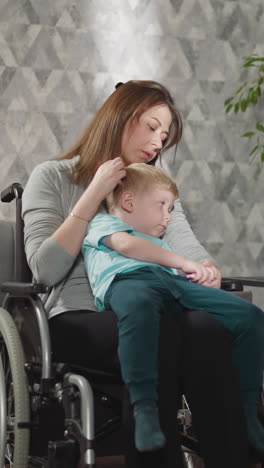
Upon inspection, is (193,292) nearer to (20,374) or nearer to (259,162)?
(20,374)

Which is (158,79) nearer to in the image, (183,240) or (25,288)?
(183,240)

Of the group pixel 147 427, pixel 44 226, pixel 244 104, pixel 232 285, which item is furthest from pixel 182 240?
pixel 244 104

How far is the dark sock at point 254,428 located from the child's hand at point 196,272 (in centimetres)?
31

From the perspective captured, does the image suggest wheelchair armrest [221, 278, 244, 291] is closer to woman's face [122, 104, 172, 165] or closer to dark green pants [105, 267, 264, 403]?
dark green pants [105, 267, 264, 403]

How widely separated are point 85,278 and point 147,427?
20.5 inches

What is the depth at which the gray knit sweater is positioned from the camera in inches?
62.7

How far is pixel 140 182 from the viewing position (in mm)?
1621

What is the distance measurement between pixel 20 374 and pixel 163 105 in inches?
31.8

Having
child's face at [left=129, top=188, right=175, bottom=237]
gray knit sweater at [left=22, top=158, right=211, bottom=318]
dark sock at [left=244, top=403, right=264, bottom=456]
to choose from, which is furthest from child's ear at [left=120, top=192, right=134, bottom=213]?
dark sock at [left=244, top=403, right=264, bottom=456]

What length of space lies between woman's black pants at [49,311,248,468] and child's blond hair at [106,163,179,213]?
0.32 meters

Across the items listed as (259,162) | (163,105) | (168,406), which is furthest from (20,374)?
(259,162)

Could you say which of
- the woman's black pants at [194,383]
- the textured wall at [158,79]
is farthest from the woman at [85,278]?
the textured wall at [158,79]

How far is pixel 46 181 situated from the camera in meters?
1.75

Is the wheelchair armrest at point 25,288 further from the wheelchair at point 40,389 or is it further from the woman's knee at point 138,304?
the woman's knee at point 138,304
